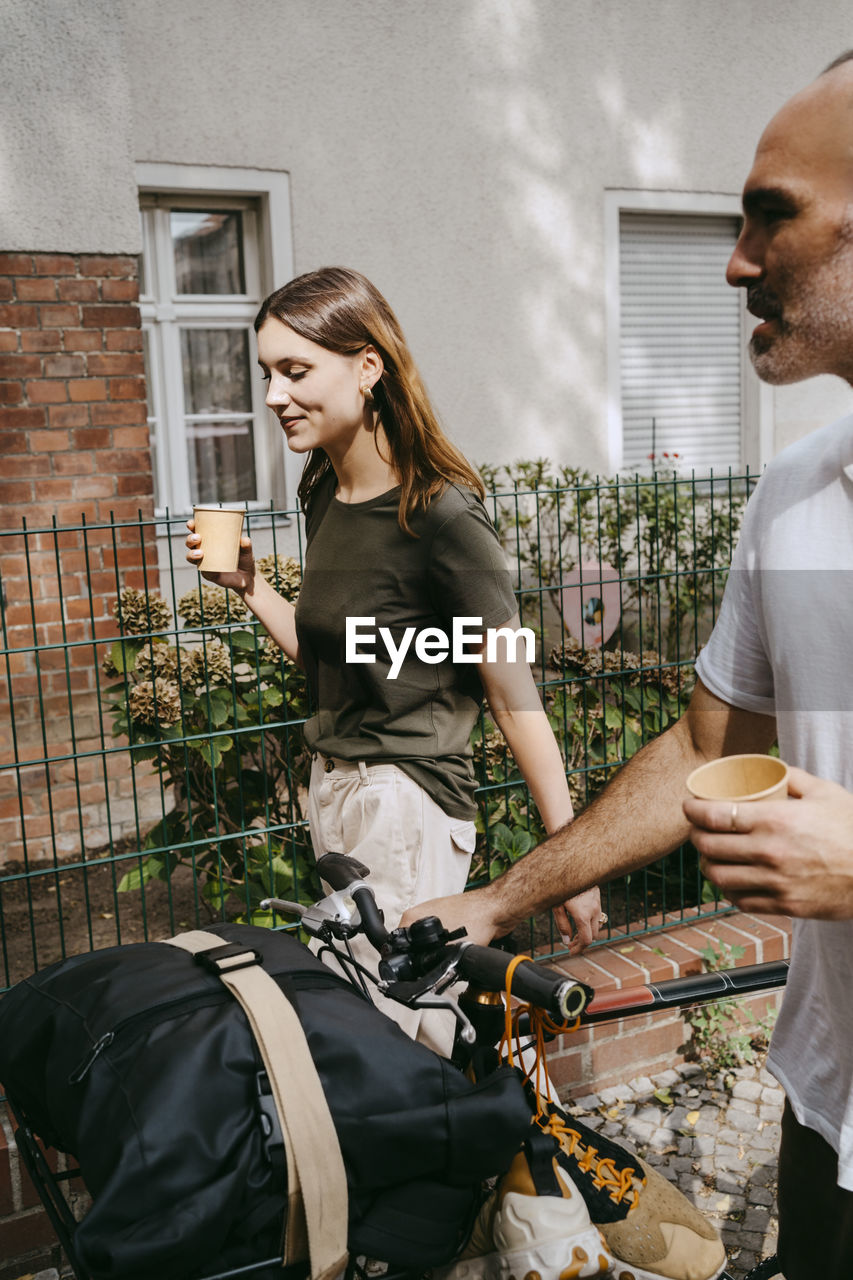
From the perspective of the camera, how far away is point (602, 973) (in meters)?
3.46

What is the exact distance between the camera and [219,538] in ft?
8.30

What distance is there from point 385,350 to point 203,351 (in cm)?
457

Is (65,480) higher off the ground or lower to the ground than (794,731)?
higher

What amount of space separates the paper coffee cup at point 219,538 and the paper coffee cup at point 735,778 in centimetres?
154

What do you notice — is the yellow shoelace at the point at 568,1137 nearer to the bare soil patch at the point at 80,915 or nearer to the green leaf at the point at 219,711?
the green leaf at the point at 219,711

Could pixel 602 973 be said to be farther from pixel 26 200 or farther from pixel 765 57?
pixel 765 57

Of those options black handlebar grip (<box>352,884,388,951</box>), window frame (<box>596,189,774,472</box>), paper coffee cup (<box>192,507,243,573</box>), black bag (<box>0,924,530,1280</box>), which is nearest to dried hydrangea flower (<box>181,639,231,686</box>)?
paper coffee cup (<box>192,507,243,573</box>)

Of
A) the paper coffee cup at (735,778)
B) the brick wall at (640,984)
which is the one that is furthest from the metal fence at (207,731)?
the paper coffee cup at (735,778)

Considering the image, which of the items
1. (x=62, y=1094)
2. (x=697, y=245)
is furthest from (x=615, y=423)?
(x=62, y=1094)

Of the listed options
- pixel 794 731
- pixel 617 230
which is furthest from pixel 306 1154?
pixel 617 230

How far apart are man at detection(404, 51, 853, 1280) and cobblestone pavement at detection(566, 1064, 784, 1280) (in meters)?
1.23

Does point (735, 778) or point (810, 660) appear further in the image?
point (810, 660)

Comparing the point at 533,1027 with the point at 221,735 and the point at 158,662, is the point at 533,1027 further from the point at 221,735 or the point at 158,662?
the point at 158,662

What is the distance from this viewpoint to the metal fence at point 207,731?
3168 mm
